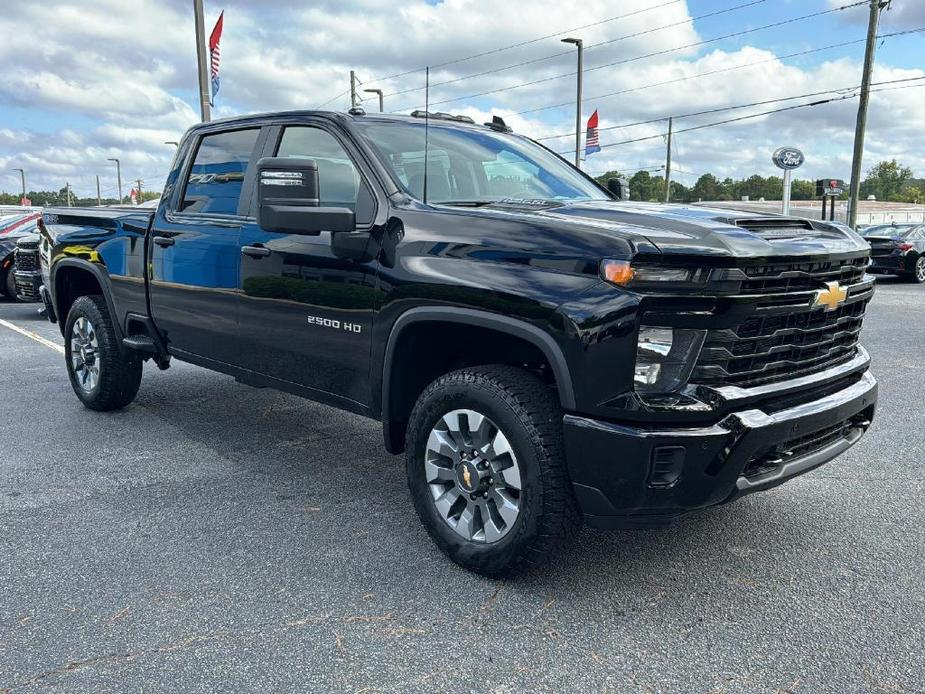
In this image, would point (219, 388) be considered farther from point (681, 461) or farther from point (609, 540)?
point (681, 461)

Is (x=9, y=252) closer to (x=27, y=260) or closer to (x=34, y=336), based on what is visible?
(x=27, y=260)

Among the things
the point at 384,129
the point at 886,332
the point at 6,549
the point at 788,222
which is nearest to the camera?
the point at 788,222

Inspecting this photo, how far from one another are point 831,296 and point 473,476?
4.99 ft

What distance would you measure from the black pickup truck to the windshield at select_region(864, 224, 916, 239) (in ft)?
55.1

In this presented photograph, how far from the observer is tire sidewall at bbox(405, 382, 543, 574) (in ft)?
9.74

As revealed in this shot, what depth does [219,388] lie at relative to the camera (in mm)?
6703

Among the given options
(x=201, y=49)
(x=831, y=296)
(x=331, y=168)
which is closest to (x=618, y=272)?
(x=831, y=296)

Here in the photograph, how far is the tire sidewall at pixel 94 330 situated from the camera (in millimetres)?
5609

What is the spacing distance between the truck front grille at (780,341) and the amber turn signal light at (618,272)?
1.13ft

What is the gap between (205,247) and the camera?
4.52 metres

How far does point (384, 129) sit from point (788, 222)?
6.36 feet

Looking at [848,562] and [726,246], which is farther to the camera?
[848,562]

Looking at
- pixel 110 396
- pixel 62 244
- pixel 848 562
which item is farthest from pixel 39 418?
pixel 848 562

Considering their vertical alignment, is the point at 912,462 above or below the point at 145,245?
below
